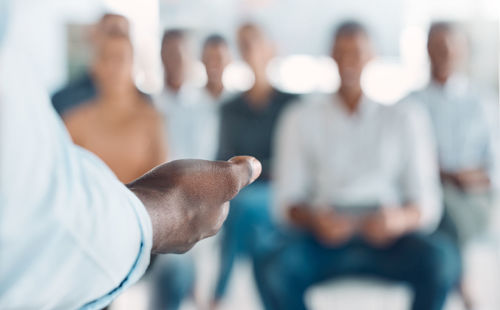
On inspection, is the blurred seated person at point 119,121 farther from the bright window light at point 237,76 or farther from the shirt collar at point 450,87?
the shirt collar at point 450,87

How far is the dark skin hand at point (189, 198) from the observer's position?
0.23 metres

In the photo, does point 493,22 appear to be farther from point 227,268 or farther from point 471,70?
point 227,268

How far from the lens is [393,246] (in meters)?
0.93

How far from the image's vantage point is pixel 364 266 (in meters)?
0.93

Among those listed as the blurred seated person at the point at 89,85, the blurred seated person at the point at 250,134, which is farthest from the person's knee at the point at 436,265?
the blurred seated person at the point at 89,85

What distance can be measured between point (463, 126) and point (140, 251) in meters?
1.08

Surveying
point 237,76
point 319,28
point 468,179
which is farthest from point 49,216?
point 319,28

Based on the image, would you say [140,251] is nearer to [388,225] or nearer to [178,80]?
[388,225]

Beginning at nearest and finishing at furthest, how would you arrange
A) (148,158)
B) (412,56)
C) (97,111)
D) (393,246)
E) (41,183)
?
1. (41,183)
2. (148,158)
3. (97,111)
4. (393,246)
5. (412,56)

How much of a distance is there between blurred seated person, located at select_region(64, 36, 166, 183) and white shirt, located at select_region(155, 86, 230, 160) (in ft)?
0.89

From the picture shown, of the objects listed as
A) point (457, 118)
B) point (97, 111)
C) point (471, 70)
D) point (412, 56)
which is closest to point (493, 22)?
point (471, 70)

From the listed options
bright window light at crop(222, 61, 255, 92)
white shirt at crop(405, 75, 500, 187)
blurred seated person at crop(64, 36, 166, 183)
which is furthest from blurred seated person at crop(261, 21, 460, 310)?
bright window light at crop(222, 61, 255, 92)

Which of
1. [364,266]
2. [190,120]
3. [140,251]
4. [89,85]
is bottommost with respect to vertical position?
[364,266]

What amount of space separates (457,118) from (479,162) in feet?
0.33
